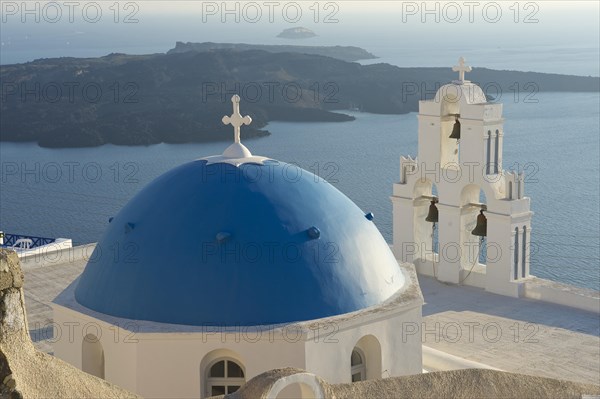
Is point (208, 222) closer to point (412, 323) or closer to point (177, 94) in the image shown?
point (412, 323)

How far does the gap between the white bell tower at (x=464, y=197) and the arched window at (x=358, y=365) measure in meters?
7.37

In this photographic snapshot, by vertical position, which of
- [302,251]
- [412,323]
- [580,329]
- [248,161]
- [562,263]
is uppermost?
[248,161]

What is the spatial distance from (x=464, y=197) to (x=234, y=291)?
9171mm

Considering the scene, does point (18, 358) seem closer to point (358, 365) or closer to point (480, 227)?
point (358, 365)

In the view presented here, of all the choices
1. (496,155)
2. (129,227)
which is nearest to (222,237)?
(129,227)

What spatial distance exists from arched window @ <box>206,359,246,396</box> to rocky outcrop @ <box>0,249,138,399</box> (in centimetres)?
406

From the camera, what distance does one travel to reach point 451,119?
21047 mm

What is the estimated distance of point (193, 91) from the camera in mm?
86250

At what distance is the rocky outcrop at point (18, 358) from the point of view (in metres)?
7.82

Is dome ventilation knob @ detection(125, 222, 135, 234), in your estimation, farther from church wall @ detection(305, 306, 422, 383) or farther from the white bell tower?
the white bell tower

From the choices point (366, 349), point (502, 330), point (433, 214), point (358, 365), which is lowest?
point (502, 330)

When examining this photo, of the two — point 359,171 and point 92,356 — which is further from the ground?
point 92,356

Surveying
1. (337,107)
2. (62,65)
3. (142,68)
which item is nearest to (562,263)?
(337,107)

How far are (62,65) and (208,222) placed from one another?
3373 inches
